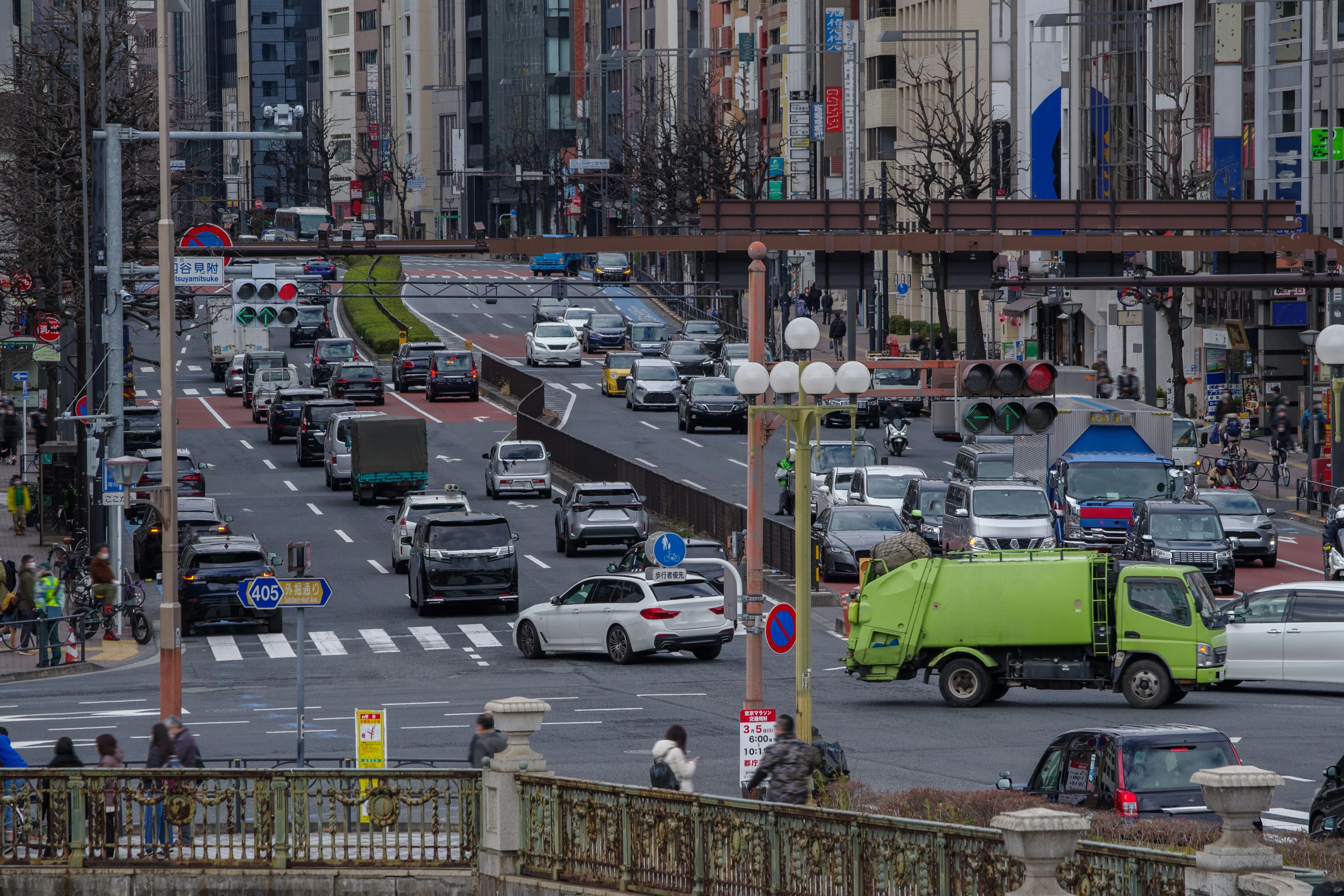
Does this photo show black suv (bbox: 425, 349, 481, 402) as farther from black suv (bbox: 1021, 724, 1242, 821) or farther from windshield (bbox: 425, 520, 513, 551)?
black suv (bbox: 1021, 724, 1242, 821)

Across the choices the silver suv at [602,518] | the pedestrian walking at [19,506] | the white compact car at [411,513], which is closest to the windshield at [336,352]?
the pedestrian walking at [19,506]

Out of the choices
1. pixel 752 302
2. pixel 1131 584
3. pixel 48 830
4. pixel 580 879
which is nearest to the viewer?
pixel 580 879

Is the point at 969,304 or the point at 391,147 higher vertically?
the point at 391,147

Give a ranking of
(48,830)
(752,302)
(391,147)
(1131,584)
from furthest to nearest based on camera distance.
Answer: (391,147)
(1131,584)
(752,302)
(48,830)

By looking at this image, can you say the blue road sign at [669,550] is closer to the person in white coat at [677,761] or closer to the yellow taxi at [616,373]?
the person in white coat at [677,761]

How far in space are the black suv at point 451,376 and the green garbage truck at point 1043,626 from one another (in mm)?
47701

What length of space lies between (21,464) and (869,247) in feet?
113

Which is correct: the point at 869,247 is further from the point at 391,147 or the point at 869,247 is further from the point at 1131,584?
the point at 391,147

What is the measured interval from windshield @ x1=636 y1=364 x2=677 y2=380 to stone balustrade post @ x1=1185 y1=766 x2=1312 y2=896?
58.0 m

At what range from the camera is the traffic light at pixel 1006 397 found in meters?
22.2

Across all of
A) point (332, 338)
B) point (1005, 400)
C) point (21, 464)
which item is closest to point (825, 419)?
point (21, 464)

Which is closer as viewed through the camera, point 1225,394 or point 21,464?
point 21,464

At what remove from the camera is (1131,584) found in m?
26.1

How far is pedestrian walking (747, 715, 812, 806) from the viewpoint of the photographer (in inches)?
626
